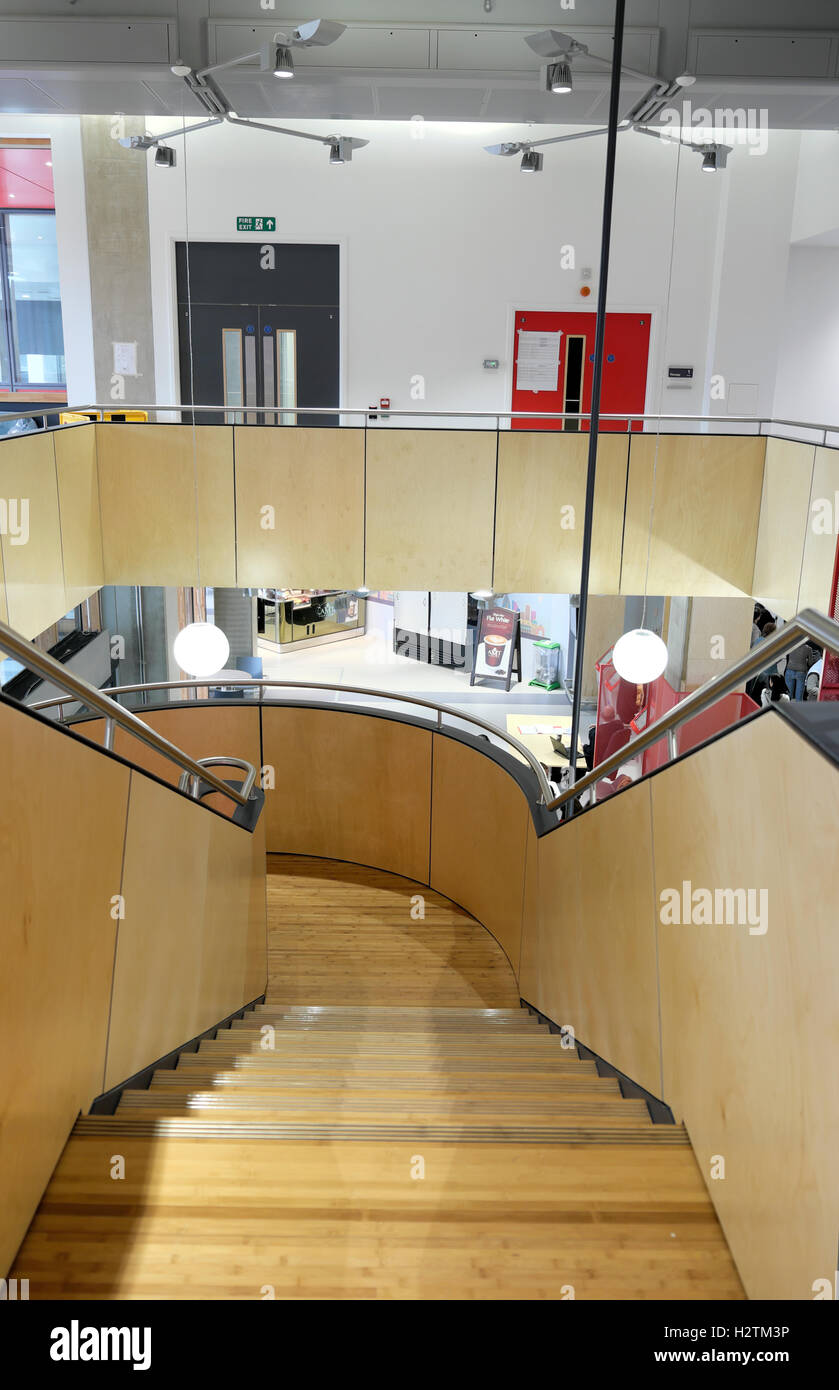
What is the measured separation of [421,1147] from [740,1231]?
31.6 inches

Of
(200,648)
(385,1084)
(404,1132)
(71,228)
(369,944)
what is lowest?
(369,944)

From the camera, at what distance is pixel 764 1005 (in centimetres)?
216

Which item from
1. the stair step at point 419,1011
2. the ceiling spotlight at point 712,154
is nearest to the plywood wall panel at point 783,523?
the ceiling spotlight at point 712,154

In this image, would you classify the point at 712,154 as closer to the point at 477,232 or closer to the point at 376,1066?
the point at 477,232

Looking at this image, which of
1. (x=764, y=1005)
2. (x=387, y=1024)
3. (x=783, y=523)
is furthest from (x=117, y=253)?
(x=764, y=1005)

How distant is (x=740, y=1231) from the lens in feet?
7.14

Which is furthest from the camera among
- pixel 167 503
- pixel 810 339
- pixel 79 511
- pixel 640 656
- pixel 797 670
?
pixel 810 339

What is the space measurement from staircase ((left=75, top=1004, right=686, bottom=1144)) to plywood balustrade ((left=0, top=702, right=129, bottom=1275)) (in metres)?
0.25

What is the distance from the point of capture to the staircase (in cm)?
273

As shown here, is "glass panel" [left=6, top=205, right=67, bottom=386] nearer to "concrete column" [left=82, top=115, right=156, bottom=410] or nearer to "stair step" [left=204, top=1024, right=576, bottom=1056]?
"concrete column" [left=82, top=115, right=156, bottom=410]

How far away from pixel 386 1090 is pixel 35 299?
14.1 meters

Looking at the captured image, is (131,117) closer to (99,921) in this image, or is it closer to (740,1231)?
(99,921)

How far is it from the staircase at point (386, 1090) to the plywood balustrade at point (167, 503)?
5333 millimetres

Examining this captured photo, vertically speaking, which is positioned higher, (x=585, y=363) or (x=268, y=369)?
(x=585, y=363)
